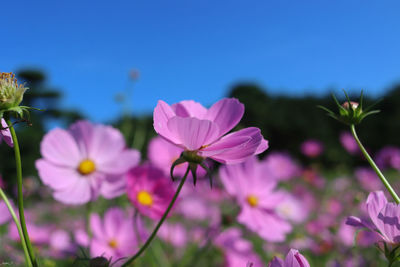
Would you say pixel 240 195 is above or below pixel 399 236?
below

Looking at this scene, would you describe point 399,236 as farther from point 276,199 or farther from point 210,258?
point 210,258

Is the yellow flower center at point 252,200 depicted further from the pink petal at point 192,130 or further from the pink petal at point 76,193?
the pink petal at point 192,130

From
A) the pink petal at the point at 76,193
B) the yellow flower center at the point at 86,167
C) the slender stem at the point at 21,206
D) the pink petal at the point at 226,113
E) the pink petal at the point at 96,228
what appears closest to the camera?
the slender stem at the point at 21,206

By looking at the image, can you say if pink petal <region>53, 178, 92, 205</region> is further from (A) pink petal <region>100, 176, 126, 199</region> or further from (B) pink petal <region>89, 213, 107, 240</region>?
(B) pink petal <region>89, 213, 107, 240</region>

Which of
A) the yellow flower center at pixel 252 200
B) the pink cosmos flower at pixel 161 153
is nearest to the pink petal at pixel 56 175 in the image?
the pink cosmos flower at pixel 161 153

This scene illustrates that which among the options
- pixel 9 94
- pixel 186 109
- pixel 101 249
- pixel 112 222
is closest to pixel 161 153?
pixel 112 222

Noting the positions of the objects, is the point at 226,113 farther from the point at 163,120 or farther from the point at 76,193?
the point at 76,193

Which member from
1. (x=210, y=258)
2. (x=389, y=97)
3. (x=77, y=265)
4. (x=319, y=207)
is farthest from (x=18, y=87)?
(x=389, y=97)
